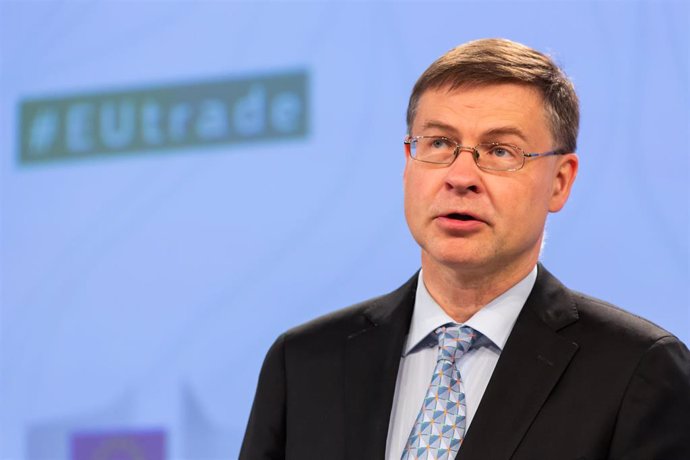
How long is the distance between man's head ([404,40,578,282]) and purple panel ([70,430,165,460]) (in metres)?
1.66

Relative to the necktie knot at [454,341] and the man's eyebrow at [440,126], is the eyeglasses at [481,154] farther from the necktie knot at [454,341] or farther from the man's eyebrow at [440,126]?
the necktie knot at [454,341]

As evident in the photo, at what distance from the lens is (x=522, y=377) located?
1.86 meters

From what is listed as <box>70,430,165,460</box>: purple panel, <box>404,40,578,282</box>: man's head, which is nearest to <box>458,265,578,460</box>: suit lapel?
<box>404,40,578,282</box>: man's head

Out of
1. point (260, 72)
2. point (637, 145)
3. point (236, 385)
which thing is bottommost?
point (236, 385)

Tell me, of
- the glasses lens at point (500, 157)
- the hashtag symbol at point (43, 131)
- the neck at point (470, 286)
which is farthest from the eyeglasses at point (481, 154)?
the hashtag symbol at point (43, 131)

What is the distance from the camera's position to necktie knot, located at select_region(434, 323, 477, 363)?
196cm

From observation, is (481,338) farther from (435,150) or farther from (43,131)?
(43,131)

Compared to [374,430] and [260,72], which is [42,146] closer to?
[260,72]

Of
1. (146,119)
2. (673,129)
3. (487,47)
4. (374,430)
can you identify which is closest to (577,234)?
(673,129)

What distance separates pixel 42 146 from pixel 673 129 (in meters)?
2.24

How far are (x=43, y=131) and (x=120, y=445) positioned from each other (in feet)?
3.89

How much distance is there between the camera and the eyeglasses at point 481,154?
196 cm

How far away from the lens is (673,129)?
9.39 feet

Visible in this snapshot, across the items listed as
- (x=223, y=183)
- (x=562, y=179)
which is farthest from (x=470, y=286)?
(x=223, y=183)
